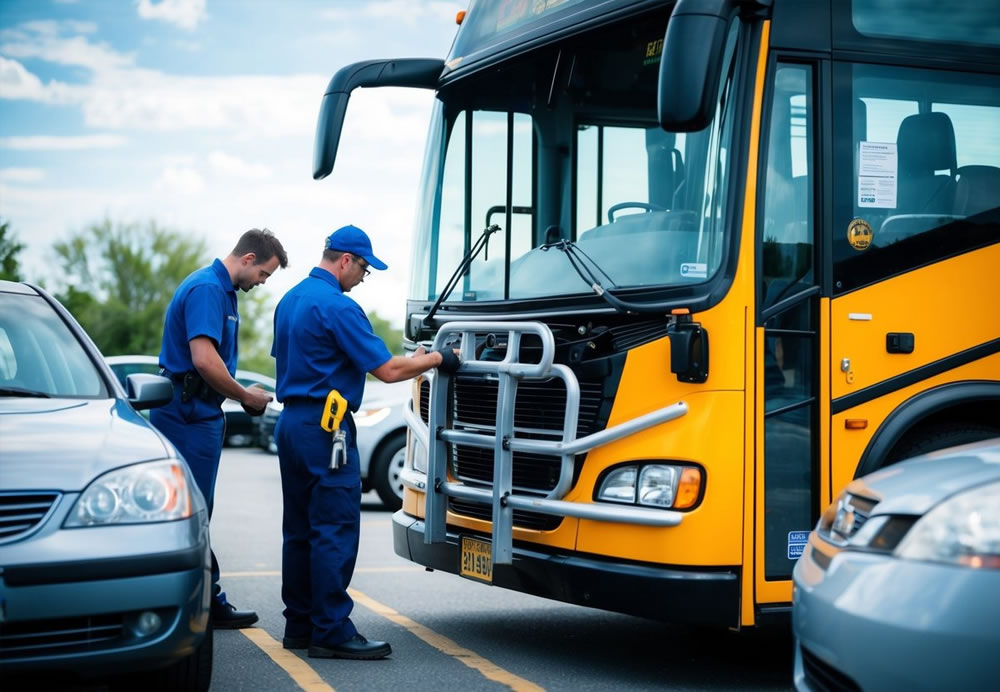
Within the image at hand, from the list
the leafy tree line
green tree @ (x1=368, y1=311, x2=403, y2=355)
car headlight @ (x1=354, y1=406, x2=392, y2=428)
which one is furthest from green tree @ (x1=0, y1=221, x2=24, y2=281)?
car headlight @ (x1=354, y1=406, x2=392, y2=428)

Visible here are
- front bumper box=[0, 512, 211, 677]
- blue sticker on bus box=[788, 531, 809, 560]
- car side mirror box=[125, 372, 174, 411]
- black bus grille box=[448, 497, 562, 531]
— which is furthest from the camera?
black bus grille box=[448, 497, 562, 531]

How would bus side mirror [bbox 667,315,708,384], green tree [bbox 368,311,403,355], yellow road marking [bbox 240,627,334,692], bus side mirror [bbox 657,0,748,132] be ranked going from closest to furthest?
bus side mirror [bbox 657,0,748,132]
bus side mirror [bbox 667,315,708,384]
yellow road marking [bbox 240,627,334,692]
green tree [bbox 368,311,403,355]

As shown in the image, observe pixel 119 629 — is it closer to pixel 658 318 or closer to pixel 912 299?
pixel 658 318

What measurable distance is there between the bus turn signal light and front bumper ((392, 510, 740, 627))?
0.89 feet

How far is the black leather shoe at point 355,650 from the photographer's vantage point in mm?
5785

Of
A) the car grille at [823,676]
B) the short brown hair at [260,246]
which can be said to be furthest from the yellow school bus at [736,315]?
the short brown hair at [260,246]

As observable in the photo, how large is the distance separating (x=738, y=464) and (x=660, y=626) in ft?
7.19

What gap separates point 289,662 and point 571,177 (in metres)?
2.67

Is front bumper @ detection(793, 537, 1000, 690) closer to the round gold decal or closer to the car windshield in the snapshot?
the round gold decal

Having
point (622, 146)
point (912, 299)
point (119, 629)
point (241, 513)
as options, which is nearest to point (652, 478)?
point (912, 299)

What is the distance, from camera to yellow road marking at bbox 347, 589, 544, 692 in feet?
17.7

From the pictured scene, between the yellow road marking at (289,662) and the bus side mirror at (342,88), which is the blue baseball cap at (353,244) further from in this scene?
the yellow road marking at (289,662)

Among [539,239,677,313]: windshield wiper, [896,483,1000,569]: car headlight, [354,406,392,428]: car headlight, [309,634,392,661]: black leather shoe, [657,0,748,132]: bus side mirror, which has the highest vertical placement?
[657,0,748,132]: bus side mirror

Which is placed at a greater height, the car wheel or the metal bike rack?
the metal bike rack
